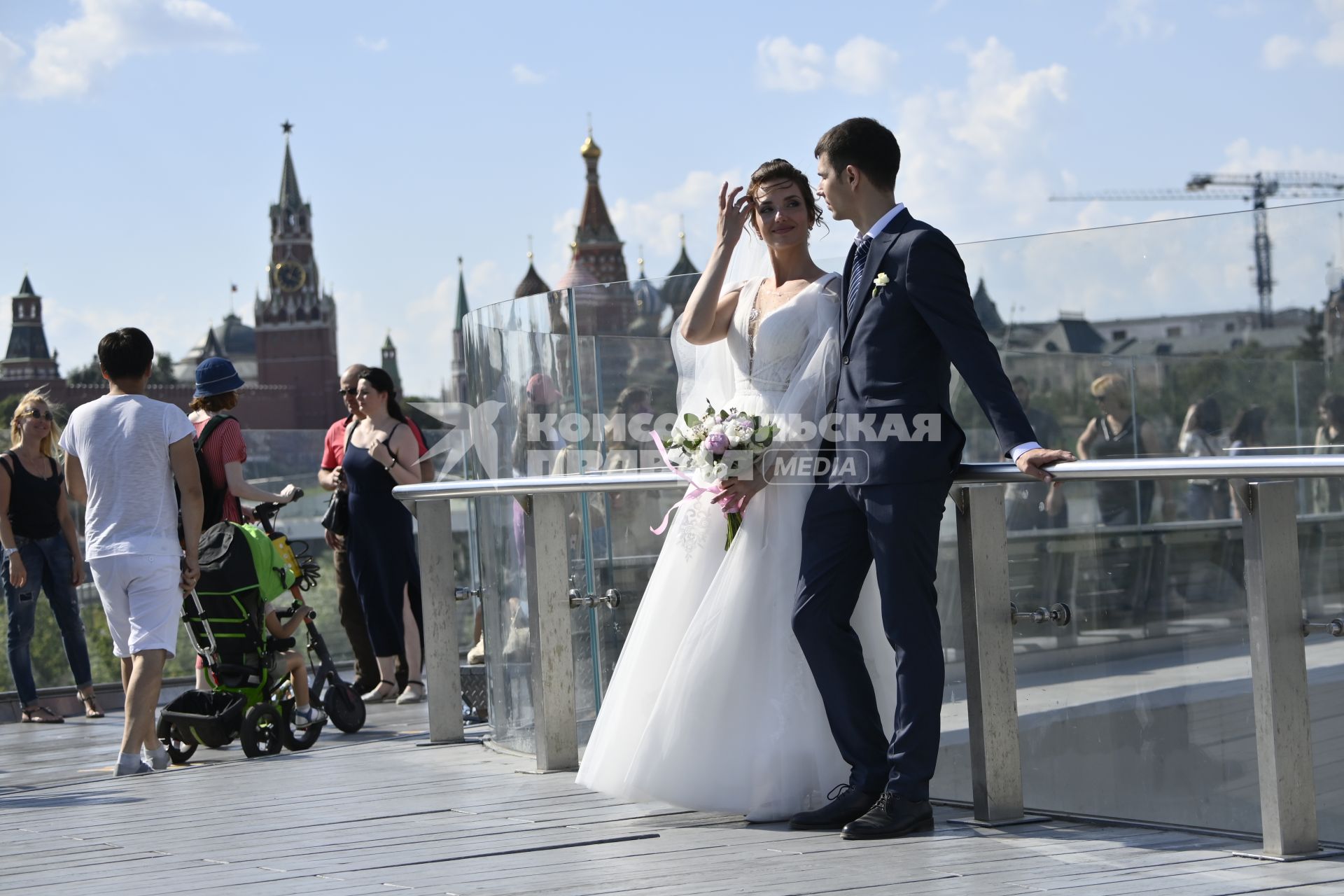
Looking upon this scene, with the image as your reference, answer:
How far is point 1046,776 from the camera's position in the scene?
5.16 meters

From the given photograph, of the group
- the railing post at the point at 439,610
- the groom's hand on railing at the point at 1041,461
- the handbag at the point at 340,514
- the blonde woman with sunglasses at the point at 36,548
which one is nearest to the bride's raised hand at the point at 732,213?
the groom's hand on railing at the point at 1041,461

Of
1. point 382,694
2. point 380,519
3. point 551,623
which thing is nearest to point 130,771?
point 551,623

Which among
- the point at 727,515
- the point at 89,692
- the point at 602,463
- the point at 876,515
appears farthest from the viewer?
the point at 89,692

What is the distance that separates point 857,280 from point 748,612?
0.98 metres

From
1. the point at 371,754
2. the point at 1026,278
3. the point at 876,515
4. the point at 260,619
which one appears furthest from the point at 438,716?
the point at 1026,278

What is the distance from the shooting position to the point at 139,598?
6.62 m

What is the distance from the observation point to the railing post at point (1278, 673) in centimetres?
393

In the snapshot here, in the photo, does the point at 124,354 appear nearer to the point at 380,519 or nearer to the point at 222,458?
the point at 222,458

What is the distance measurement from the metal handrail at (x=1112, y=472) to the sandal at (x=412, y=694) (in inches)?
137

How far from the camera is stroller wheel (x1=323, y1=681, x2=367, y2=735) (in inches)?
301

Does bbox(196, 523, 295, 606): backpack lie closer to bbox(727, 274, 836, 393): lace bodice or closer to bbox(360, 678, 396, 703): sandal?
bbox(360, 678, 396, 703): sandal

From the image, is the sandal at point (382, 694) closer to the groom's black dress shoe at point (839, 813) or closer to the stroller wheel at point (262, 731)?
the stroller wheel at point (262, 731)

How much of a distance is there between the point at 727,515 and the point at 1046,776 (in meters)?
1.27

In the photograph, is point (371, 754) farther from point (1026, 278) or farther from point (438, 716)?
point (1026, 278)
